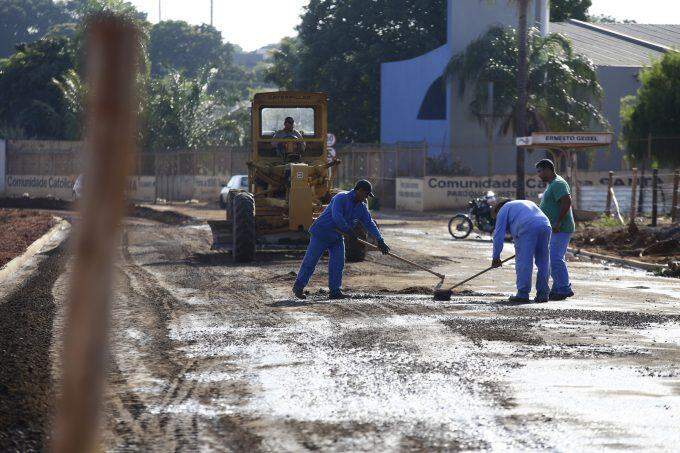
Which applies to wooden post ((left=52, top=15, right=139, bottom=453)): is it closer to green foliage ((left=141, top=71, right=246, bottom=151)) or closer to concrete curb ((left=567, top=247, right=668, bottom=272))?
concrete curb ((left=567, top=247, right=668, bottom=272))

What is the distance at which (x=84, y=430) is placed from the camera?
123 centimetres

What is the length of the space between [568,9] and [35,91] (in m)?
32.2

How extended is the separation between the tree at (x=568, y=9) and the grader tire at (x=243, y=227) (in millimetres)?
46774

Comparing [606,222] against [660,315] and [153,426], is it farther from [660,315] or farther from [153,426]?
[153,426]

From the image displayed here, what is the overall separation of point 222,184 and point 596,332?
3948 centimetres

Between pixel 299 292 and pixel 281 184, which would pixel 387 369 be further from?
pixel 281 184

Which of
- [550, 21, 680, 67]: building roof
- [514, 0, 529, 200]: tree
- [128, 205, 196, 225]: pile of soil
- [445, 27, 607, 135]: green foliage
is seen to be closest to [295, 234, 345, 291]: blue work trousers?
[128, 205, 196, 225]: pile of soil

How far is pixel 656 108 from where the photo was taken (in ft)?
119

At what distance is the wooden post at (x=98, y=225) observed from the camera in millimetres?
1204

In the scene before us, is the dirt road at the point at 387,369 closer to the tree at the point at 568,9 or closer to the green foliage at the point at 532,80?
the green foliage at the point at 532,80

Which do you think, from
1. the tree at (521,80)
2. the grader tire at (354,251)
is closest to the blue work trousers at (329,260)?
the grader tire at (354,251)

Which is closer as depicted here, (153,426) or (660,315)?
(153,426)

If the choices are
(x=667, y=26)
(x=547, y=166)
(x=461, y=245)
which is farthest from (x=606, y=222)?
(x=667, y=26)

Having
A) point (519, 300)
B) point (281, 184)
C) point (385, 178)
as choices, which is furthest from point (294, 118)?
point (385, 178)
